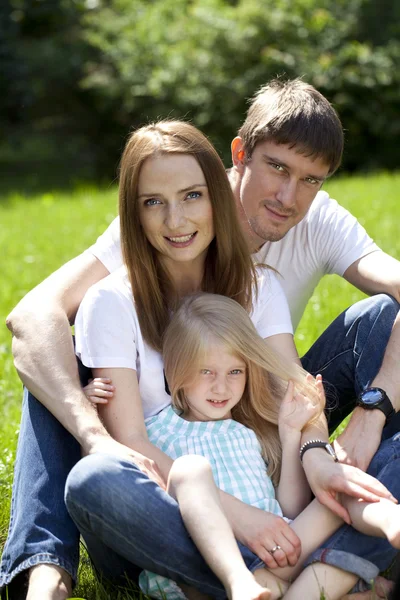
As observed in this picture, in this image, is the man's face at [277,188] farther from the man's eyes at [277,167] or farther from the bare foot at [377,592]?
the bare foot at [377,592]

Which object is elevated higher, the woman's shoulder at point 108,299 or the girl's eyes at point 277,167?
the girl's eyes at point 277,167

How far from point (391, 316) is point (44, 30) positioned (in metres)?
13.0

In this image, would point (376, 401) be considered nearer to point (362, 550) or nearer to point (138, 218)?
point (362, 550)

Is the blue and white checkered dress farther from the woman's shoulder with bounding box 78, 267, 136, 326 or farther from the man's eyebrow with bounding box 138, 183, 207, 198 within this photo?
the man's eyebrow with bounding box 138, 183, 207, 198

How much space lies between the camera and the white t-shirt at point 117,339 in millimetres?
2846

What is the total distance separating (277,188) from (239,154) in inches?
10.8

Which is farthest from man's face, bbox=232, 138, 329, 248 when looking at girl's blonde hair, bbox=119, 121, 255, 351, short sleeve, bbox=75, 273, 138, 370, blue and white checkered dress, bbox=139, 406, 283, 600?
blue and white checkered dress, bbox=139, 406, 283, 600

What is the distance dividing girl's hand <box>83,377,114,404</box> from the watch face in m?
0.83

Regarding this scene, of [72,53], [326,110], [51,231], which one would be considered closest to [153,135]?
[326,110]

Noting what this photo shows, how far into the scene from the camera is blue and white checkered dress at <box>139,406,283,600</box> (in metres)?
2.66

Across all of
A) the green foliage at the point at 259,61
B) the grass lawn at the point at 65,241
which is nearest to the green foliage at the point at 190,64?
the green foliage at the point at 259,61

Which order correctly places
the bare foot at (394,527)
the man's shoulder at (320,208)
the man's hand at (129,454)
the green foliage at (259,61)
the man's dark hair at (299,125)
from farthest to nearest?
the green foliage at (259,61)
the man's shoulder at (320,208)
the man's dark hair at (299,125)
the man's hand at (129,454)
the bare foot at (394,527)

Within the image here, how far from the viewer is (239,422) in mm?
2965

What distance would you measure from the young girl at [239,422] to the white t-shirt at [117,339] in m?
0.06
